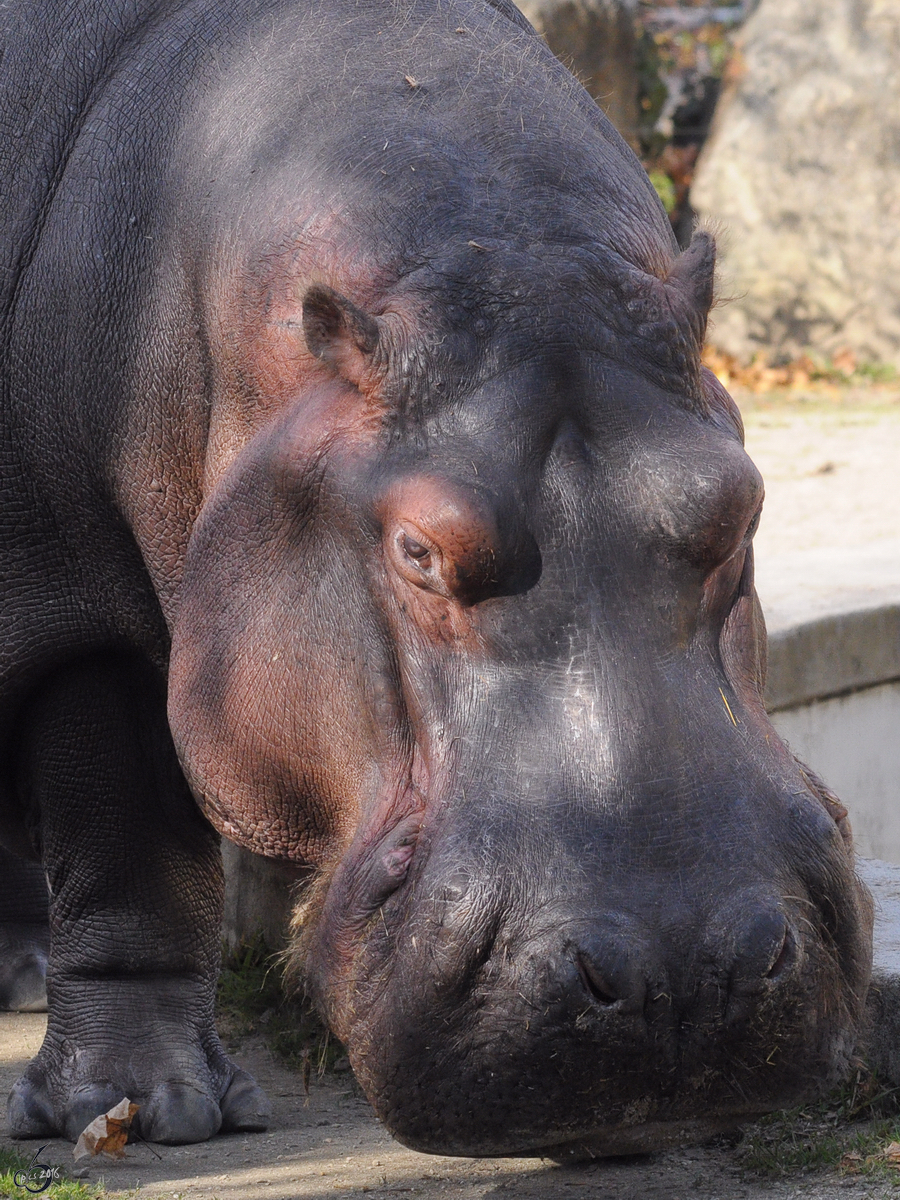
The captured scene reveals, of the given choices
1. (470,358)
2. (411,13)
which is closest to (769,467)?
(411,13)

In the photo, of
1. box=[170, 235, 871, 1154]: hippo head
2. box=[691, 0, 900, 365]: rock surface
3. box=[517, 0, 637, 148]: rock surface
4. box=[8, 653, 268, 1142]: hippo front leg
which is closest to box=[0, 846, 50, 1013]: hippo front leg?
box=[8, 653, 268, 1142]: hippo front leg

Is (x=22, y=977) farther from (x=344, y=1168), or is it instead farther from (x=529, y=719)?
(x=529, y=719)

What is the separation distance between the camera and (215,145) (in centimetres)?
340

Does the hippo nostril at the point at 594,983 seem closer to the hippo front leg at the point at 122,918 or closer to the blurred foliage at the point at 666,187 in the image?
the hippo front leg at the point at 122,918

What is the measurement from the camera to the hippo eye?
8.72 feet

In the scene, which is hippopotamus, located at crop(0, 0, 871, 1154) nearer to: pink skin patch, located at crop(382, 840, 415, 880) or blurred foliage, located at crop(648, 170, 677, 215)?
pink skin patch, located at crop(382, 840, 415, 880)

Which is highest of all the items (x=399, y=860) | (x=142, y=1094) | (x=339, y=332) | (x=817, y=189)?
(x=339, y=332)

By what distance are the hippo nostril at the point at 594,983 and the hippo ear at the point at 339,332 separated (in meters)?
1.01

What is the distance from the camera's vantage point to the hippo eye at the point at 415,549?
2.66 meters

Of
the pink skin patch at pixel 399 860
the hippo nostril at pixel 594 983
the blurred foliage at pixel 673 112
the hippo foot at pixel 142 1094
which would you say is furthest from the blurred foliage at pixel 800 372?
the hippo nostril at pixel 594 983

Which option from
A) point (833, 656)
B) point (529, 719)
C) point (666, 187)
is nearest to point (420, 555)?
point (529, 719)

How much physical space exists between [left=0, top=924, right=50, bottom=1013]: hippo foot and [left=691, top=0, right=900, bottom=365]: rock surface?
10085 millimetres

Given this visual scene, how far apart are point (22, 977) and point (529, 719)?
9.74 feet

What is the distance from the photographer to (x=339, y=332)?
287cm
